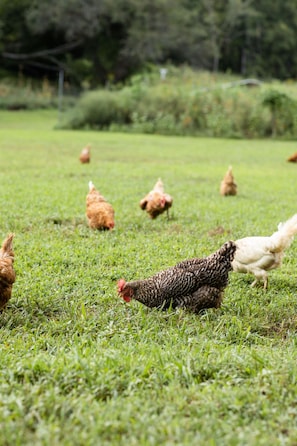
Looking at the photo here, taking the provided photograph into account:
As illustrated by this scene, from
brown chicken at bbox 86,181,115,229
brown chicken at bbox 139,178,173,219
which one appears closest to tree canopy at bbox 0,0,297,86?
brown chicken at bbox 139,178,173,219

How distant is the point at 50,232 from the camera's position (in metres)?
6.14

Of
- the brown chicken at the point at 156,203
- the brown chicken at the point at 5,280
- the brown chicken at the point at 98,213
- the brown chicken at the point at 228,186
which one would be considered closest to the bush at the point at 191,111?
the brown chicken at the point at 228,186

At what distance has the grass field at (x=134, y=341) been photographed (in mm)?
2457

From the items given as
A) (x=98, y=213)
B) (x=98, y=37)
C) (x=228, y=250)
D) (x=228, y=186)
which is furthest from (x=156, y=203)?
(x=98, y=37)

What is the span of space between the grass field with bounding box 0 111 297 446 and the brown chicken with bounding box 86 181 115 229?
0.35 ft

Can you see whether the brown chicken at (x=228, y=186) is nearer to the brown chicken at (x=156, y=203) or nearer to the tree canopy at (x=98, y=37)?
the brown chicken at (x=156, y=203)

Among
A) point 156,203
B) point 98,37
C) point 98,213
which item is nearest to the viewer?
point 98,213

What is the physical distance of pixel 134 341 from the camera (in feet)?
11.3

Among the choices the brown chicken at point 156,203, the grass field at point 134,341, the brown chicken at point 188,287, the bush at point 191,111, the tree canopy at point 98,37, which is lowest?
the grass field at point 134,341

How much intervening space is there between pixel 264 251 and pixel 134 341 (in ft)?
4.66

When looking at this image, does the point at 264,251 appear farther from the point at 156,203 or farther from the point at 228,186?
the point at 228,186

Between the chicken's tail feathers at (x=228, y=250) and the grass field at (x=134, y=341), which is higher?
the chicken's tail feathers at (x=228, y=250)

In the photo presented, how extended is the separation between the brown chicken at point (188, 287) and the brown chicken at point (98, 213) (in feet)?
7.41

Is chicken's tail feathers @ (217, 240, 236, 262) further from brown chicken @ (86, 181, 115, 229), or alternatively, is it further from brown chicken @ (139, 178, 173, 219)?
brown chicken @ (139, 178, 173, 219)
